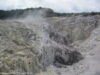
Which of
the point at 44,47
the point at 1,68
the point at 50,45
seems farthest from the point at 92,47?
the point at 1,68

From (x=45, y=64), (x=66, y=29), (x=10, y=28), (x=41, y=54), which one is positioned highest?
(x=10, y=28)

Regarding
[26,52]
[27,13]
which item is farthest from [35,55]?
[27,13]

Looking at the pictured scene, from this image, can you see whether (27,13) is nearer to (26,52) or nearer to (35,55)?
(35,55)

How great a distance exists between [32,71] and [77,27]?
78.5ft

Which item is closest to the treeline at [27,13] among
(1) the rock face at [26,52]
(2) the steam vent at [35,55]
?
(2) the steam vent at [35,55]

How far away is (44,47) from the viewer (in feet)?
48.6

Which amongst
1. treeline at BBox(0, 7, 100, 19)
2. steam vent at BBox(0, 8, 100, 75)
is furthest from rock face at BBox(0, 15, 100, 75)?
treeline at BBox(0, 7, 100, 19)

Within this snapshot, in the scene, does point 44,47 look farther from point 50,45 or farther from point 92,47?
point 92,47

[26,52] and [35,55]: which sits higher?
[26,52]

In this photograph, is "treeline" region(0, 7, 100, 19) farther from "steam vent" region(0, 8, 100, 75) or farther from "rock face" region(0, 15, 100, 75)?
"rock face" region(0, 15, 100, 75)

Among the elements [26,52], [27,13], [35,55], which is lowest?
[27,13]

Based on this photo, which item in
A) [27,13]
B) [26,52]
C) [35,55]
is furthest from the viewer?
[27,13]

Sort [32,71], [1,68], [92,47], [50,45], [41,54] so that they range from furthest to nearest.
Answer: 1. [92,47]
2. [50,45]
3. [41,54]
4. [32,71]
5. [1,68]

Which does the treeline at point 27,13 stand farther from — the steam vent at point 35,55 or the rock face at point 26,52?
the rock face at point 26,52
